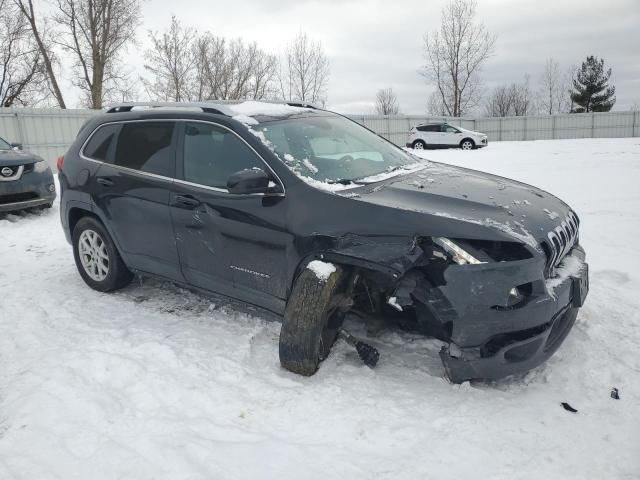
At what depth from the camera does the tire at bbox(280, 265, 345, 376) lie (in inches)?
111

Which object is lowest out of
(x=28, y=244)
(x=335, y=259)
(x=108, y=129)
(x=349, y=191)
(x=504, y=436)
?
(x=504, y=436)

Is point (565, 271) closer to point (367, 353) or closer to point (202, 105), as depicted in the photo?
point (367, 353)

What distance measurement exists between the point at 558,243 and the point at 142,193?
3.02 metres

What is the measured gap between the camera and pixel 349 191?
300 cm

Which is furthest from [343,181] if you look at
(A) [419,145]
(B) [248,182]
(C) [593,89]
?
(C) [593,89]

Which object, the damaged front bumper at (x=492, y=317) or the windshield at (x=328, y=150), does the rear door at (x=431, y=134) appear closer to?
A: the windshield at (x=328, y=150)

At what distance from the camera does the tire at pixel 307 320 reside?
111 inches

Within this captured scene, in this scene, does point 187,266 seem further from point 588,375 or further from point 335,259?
point 588,375

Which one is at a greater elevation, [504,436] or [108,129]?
[108,129]

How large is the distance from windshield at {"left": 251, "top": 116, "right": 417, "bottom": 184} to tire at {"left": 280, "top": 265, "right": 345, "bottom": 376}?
→ 27.5 inches

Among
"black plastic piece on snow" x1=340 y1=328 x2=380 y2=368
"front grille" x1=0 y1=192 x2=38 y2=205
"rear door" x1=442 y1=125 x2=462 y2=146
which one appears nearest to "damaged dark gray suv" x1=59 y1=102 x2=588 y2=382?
"black plastic piece on snow" x1=340 y1=328 x2=380 y2=368

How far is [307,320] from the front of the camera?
2863 mm

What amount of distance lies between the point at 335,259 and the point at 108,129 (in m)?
2.76

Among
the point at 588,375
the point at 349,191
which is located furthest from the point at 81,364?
the point at 588,375
